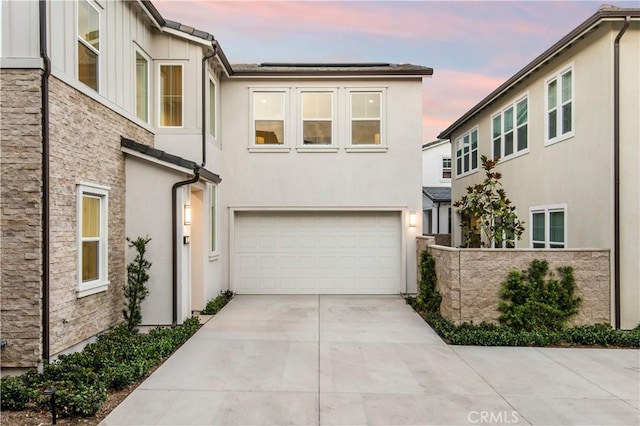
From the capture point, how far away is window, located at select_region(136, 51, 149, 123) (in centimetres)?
900

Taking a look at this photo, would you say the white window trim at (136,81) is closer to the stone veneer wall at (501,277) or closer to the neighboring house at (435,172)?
the stone veneer wall at (501,277)

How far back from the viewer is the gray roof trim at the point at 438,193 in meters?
21.7

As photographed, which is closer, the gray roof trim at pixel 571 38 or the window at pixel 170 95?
the gray roof trim at pixel 571 38

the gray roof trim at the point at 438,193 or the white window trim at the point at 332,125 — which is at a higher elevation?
the white window trim at the point at 332,125

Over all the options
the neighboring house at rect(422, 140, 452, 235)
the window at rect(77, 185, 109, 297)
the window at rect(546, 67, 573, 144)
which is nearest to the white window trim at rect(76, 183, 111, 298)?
the window at rect(77, 185, 109, 297)

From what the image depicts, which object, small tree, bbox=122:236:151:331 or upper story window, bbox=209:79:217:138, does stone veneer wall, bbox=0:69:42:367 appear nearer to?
small tree, bbox=122:236:151:331

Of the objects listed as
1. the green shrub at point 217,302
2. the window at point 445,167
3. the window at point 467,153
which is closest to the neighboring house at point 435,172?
the window at point 445,167

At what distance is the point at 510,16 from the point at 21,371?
1433 cm

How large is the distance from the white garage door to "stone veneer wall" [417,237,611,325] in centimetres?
401

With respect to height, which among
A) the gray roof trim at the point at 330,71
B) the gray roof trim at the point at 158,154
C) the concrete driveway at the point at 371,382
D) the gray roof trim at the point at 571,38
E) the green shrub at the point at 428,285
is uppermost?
the gray roof trim at the point at 330,71

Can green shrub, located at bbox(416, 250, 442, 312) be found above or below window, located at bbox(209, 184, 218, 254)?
below

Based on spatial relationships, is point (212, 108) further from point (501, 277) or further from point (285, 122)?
point (501, 277)

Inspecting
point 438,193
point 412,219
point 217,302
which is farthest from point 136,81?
point 438,193

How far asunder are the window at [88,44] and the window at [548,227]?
9642 millimetres
